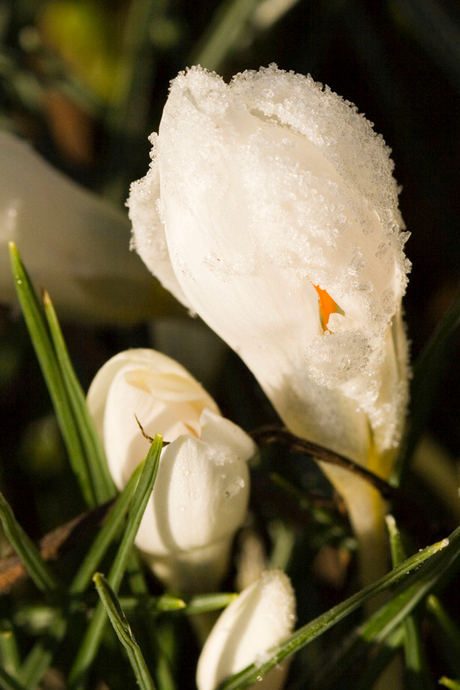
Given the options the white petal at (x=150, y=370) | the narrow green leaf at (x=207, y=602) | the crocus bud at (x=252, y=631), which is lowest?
the crocus bud at (x=252, y=631)

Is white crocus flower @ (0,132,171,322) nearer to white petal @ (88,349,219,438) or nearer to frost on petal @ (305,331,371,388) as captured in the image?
white petal @ (88,349,219,438)

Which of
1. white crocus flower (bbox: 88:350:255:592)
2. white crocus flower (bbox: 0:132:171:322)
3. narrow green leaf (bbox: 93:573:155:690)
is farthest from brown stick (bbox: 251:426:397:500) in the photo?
white crocus flower (bbox: 0:132:171:322)

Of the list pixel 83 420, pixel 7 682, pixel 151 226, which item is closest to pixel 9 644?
pixel 7 682

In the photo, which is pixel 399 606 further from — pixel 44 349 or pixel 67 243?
pixel 67 243

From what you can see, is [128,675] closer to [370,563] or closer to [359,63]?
[370,563]

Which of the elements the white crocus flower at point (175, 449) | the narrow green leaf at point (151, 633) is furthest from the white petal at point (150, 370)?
the narrow green leaf at point (151, 633)

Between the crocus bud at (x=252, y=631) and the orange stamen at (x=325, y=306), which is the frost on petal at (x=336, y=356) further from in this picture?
the crocus bud at (x=252, y=631)
